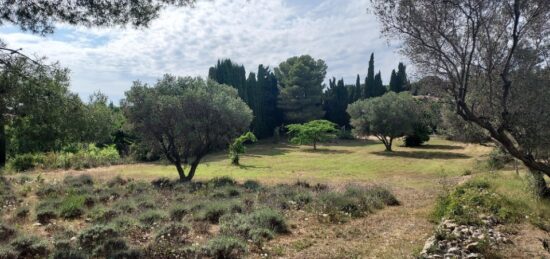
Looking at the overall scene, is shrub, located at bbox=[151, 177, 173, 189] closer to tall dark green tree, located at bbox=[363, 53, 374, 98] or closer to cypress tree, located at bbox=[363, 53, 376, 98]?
cypress tree, located at bbox=[363, 53, 376, 98]

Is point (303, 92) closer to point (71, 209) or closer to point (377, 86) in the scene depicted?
point (377, 86)

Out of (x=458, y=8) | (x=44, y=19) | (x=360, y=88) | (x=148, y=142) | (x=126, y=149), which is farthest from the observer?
(x=360, y=88)

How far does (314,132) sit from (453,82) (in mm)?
35156

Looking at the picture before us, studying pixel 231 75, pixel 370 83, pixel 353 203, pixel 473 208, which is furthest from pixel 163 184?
pixel 370 83

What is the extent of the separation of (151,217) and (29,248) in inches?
115

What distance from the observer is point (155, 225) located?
30.8 ft

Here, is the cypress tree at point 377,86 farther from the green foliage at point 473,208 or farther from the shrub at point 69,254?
the shrub at point 69,254

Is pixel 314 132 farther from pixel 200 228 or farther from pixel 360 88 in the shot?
pixel 200 228

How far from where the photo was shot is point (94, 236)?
7.90 metres

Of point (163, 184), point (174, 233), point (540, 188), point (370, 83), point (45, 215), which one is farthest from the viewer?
point (370, 83)

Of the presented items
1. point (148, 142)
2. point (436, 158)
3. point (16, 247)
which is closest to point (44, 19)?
point (16, 247)

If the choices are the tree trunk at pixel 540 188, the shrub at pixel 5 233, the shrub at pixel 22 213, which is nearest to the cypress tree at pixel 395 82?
the tree trunk at pixel 540 188

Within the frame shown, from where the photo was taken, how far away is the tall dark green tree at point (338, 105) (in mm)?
60438

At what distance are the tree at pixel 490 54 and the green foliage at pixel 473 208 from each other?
5.66 feet
